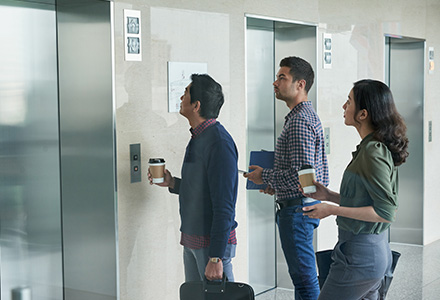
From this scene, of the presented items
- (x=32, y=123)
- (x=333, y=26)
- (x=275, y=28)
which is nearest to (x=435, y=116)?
(x=333, y=26)

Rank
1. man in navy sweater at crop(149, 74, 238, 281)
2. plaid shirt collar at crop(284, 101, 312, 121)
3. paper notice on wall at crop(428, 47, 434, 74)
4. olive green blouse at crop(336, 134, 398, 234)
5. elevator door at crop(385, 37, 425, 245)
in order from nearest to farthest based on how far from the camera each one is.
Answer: olive green blouse at crop(336, 134, 398, 234) < plaid shirt collar at crop(284, 101, 312, 121) < man in navy sweater at crop(149, 74, 238, 281) < elevator door at crop(385, 37, 425, 245) < paper notice on wall at crop(428, 47, 434, 74)

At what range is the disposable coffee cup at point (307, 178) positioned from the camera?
3.16 metres

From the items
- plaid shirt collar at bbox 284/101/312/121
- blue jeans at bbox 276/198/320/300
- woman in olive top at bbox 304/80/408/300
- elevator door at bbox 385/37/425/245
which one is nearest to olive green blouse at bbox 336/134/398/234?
woman in olive top at bbox 304/80/408/300

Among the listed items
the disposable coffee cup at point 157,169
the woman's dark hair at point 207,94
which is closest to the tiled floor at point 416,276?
the disposable coffee cup at point 157,169

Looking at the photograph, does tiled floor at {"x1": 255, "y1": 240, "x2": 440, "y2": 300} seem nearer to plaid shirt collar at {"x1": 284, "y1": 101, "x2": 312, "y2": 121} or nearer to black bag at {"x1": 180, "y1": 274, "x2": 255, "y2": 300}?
black bag at {"x1": 180, "y1": 274, "x2": 255, "y2": 300}

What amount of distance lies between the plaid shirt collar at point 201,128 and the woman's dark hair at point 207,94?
0.08 ft

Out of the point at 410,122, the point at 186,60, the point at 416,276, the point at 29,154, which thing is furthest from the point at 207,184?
the point at 416,276

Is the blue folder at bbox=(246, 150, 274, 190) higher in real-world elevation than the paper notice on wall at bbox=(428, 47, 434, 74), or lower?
lower

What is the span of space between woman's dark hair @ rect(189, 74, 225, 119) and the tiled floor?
1188mm

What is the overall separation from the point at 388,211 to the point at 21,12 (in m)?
2.25

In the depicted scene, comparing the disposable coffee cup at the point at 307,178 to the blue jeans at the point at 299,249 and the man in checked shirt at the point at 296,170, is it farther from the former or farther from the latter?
the blue jeans at the point at 299,249

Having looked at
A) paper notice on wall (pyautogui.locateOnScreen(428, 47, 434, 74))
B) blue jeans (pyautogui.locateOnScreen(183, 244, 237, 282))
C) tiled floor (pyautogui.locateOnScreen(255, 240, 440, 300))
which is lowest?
tiled floor (pyautogui.locateOnScreen(255, 240, 440, 300))

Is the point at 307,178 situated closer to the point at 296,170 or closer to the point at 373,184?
the point at 296,170

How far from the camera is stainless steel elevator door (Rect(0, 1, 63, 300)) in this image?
336 centimetres
